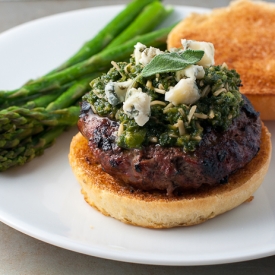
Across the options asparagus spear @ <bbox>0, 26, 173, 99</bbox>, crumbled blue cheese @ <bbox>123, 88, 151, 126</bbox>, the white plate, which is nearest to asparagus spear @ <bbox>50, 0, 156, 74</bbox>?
asparagus spear @ <bbox>0, 26, 173, 99</bbox>

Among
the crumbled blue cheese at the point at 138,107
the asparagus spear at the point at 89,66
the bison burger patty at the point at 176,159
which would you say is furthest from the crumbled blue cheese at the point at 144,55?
the asparagus spear at the point at 89,66

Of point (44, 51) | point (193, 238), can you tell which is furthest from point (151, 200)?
point (44, 51)

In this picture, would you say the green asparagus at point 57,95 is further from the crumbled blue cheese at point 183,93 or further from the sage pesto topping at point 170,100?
the crumbled blue cheese at point 183,93

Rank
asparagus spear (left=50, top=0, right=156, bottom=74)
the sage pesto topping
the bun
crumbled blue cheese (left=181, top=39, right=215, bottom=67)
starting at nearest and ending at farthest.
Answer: the sage pesto topping, crumbled blue cheese (left=181, top=39, right=215, bottom=67), the bun, asparagus spear (left=50, top=0, right=156, bottom=74)

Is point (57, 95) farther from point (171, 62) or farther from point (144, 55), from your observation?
point (171, 62)

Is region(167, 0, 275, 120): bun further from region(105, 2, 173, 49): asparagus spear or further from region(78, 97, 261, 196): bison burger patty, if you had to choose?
Result: region(78, 97, 261, 196): bison burger patty

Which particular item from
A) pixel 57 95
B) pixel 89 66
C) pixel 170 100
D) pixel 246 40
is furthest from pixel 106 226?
pixel 246 40

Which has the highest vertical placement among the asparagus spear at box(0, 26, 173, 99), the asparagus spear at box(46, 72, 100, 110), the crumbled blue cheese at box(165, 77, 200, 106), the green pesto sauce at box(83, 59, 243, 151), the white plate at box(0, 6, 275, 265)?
the crumbled blue cheese at box(165, 77, 200, 106)
